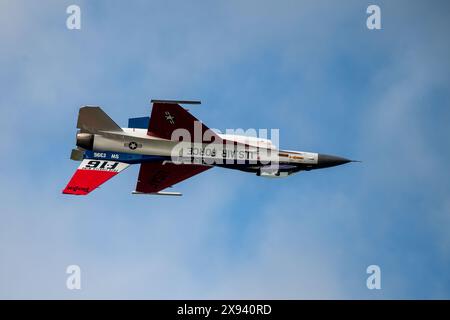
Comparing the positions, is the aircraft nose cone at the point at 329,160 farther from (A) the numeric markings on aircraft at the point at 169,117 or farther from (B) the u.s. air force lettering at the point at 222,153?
(A) the numeric markings on aircraft at the point at 169,117

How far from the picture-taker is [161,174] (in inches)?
1909

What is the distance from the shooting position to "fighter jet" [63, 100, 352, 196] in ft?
154

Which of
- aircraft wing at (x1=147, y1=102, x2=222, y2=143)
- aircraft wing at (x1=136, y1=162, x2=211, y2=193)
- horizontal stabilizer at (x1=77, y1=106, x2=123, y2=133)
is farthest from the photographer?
aircraft wing at (x1=136, y1=162, x2=211, y2=193)

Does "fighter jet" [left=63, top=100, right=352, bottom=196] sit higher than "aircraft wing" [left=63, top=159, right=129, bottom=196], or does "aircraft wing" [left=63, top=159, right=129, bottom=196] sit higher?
"fighter jet" [left=63, top=100, right=352, bottom=196]

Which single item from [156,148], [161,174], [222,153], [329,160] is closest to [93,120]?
[156,148]

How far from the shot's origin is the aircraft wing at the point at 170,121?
4656cm

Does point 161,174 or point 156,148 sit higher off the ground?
point 156,148

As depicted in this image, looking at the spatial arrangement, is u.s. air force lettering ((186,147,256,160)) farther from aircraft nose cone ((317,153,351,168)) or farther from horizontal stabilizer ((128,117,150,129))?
aircraft nose cone ((317,153,351,168))

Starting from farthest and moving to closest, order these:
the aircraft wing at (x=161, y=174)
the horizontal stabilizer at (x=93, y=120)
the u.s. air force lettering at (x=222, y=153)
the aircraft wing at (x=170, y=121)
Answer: the aircraft wing at (x=161, y=174), the u.s. air force lettering at (x=222, y=153), the horizontal stabilizer at (x=93, y=120), the aircraft wing at (x=170, y=121)

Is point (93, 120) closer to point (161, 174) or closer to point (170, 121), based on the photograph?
point (170, 121)

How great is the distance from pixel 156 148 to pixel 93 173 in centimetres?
350

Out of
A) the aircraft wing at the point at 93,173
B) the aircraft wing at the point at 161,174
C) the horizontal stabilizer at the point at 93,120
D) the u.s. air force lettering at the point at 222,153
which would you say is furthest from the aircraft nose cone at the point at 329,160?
the horizontal stabilizer at the point at 93,120

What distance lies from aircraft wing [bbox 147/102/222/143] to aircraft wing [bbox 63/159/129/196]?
2.49 m

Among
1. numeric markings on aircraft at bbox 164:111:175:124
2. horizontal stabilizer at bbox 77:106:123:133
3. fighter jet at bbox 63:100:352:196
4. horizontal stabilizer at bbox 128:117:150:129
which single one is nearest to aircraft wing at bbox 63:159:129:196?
fighter jet at bbox 63:100:352:196
